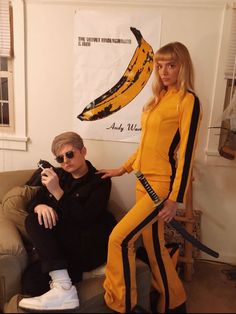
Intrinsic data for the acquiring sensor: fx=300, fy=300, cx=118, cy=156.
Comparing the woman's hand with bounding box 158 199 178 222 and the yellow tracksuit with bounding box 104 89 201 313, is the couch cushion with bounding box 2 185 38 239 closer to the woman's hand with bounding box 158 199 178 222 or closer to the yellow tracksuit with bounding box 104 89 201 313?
the yellow tracksuit with bounding box 104 89 201 313

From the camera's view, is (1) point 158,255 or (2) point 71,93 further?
(2) point 71,93

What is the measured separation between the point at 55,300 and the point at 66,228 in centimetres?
35

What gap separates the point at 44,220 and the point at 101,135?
2.66ft

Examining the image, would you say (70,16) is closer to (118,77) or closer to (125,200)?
(118,77)

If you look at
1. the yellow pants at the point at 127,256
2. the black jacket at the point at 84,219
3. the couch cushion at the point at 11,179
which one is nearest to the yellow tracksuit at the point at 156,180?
the yellow pants at the point at 127,256

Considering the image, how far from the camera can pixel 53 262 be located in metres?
1.39

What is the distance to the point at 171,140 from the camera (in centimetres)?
142

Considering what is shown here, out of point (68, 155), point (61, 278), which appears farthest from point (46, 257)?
point (68, 155)

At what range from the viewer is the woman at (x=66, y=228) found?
137cm

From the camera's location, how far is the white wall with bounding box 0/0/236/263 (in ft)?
6.13

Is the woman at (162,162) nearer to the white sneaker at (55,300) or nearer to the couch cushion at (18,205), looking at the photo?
the white sneaker at (55,300)

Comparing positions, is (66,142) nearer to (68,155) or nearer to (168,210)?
(68,155)

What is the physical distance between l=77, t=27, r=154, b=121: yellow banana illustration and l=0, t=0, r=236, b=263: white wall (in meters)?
0.13

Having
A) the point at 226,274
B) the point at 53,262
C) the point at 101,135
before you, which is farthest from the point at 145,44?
the point at 226,274
